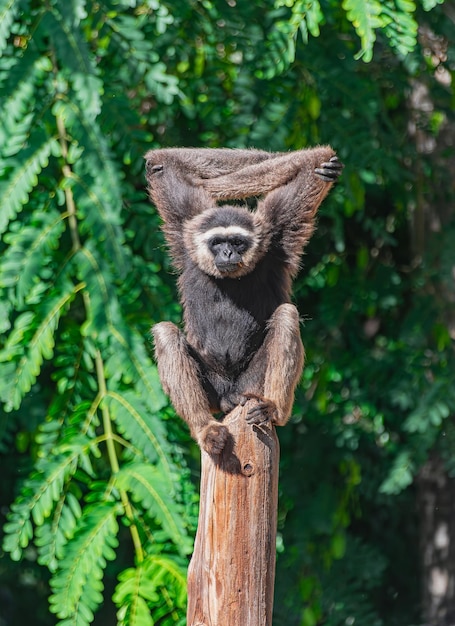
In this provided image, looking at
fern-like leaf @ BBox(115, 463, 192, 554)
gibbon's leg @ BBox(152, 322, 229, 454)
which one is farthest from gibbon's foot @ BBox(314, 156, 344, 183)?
fern-like leaf @ BBox(115, 463, 192, 554)

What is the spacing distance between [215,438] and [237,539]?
49 centimetres

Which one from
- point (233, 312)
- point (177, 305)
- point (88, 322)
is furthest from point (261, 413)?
point (177, 305)

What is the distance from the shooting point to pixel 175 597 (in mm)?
5379

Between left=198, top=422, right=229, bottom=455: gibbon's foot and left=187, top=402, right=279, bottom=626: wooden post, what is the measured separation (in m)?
0.04

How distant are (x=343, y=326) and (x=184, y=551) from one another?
3579mm

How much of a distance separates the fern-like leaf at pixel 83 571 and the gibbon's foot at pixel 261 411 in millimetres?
1427

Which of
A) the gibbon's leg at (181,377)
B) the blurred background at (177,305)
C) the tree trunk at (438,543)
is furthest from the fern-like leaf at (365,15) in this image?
the tree trunk at (438,543)

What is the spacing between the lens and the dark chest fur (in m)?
5.09

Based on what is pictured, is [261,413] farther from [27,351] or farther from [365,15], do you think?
[365,15]

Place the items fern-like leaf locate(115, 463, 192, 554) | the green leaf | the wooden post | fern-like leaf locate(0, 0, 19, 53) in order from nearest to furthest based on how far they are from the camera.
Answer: the wooden post, fern-like leaf locate(115, 463, 192, 554), fern-like leaf locate(0, 0, 19, 53), the green leaf

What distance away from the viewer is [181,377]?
4.99 meters

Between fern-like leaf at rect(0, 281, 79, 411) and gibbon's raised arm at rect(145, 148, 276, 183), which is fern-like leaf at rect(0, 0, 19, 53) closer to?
gibbon's raised arm at rect(145, 148, 276, 183)

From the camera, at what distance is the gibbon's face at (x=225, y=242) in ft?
16.0

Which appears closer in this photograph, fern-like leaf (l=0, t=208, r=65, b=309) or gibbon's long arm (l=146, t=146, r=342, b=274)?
gibbon's long arm (l=146, t=146, r=342, b=274)
